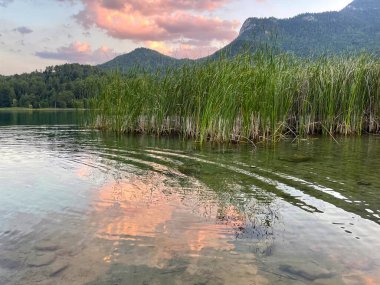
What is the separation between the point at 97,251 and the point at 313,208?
9.55 ft

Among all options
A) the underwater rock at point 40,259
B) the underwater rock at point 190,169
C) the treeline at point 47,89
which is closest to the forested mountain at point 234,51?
the treeline at point 47,89

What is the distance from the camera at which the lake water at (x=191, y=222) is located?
2980mm

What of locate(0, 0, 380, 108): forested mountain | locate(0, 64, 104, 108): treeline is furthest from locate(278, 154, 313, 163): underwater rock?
locate(0, 64, 104, 108): treeline

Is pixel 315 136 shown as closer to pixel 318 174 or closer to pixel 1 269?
pixel 318 174

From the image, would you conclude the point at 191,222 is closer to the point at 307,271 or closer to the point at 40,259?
the point at 307,271

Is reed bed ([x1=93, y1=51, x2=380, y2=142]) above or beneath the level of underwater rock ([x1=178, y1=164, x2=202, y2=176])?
above

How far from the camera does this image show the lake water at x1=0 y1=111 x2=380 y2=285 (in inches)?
117

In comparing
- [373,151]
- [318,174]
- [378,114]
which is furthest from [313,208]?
[378,114]

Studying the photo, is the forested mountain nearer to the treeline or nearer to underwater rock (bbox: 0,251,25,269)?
the treeline

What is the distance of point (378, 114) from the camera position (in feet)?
46.5

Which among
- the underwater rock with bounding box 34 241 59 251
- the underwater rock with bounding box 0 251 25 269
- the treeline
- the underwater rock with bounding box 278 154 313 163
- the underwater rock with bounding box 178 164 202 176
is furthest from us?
the treeline

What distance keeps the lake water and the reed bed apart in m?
3.21

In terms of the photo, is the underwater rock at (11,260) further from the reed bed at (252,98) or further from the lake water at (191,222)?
the reed bed at (252,98)

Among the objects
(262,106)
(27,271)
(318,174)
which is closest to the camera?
(27,271)
